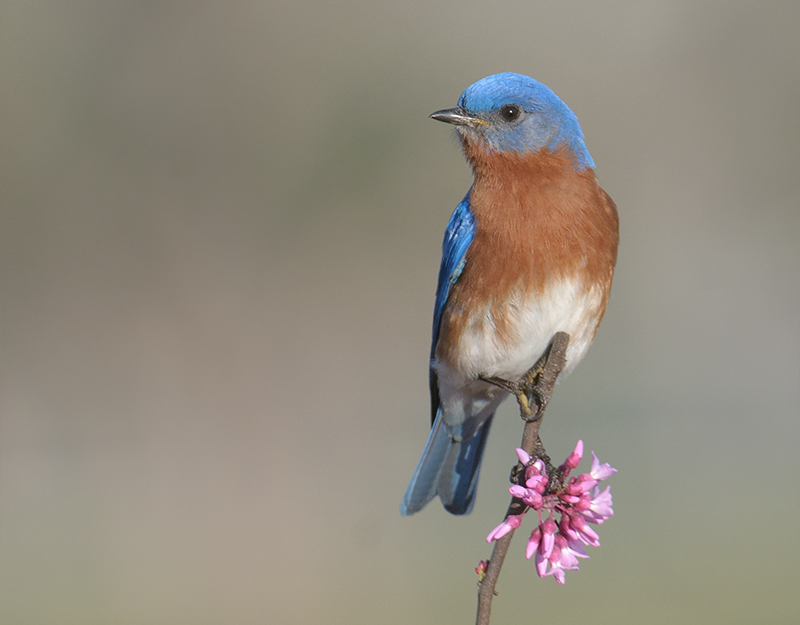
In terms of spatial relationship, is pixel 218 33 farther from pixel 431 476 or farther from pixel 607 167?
pixel 431 476

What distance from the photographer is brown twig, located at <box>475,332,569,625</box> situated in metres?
1.64

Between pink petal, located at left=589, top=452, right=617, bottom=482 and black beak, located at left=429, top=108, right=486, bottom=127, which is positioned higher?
black beak, located at left=429, top=108, right=486, bottom=127

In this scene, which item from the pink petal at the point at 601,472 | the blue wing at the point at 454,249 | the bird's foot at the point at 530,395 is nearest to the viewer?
the pink petal at the point at 601,472

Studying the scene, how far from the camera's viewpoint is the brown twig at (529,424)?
1.64 metres

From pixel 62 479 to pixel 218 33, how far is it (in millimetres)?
3959

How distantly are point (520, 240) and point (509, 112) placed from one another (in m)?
0.50

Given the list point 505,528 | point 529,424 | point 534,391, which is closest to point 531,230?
point 534,391

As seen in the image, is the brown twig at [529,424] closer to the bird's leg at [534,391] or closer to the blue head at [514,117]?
the bird's leg at [534,391]

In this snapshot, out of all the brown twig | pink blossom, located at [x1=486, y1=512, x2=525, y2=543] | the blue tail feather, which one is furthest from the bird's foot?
the blue tail feather

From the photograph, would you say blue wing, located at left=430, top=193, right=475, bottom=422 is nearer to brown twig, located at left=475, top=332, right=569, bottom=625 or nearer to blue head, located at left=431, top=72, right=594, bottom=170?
blue head, located at left=431, top=72, right=594, bottom=170

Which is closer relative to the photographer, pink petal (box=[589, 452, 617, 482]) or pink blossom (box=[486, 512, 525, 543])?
pink blossom (box=[486, 512, 525, 543])

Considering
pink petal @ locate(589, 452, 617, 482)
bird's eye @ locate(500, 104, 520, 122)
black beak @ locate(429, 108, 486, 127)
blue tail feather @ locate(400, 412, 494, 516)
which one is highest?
bird's eye @ locate(500, 104, 520, 122)

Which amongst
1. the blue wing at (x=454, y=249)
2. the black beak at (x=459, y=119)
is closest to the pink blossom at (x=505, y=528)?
the blue wing at (x=454, y=249)

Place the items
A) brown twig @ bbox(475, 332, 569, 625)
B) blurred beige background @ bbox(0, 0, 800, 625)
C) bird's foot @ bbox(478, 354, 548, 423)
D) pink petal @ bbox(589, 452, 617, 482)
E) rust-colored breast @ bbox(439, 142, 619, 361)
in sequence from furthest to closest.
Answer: blurred beige background @ bbox(0, 0, 800, 625), rust-colored breast @ bbox(439, 142, 619, 361), bird's foot @ bbox(478, 354, 548, 423), pink petal @ bbox(589, 452, 617, 482), brown twig @ bbox(475, 332, 569, 625)
